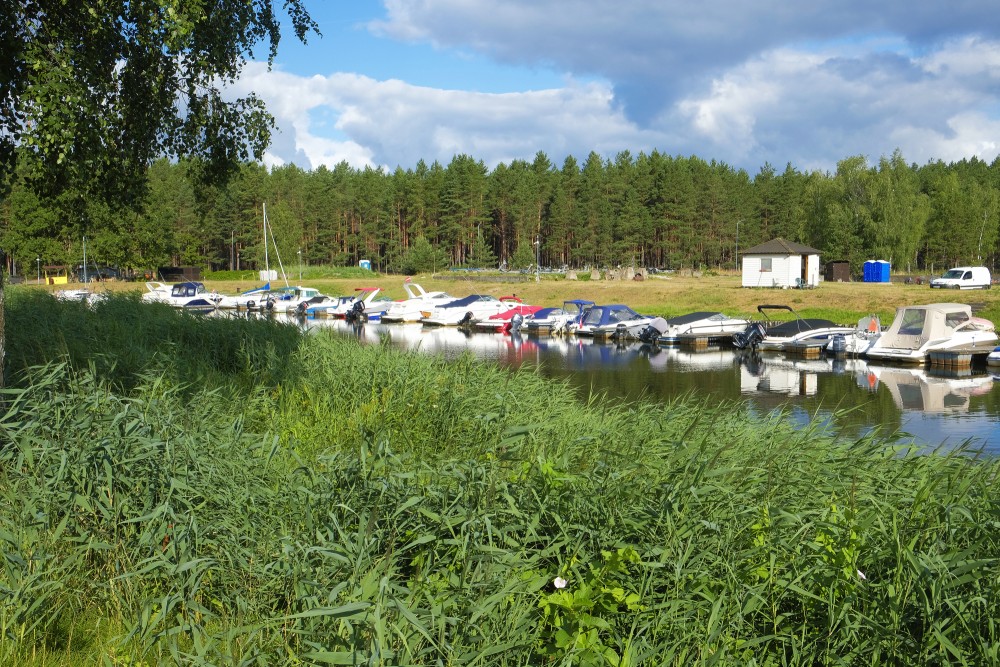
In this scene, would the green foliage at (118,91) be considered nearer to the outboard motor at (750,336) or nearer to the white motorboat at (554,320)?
the outboard motor at (750,336)

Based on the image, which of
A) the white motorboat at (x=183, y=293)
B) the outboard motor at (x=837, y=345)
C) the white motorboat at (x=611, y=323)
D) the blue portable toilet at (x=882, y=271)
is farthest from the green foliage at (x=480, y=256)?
the outboard motor at (x=837, y=345)

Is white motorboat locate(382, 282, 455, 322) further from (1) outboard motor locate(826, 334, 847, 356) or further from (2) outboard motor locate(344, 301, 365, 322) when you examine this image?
(1) outboard motor locate(826, 334, 847, 356)

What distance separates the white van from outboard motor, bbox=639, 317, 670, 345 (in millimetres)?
26055

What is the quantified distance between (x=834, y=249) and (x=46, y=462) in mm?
74266

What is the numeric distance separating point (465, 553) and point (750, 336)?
3183cm

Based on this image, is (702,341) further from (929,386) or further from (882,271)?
(882,271)

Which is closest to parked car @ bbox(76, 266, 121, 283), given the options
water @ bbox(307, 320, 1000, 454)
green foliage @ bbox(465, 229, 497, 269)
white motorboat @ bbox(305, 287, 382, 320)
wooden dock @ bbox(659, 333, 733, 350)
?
white motorboat @ bbox(305, 287, 382, 320)

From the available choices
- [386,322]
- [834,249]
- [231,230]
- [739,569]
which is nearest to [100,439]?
[739,569]

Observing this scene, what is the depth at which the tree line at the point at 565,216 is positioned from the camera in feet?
240

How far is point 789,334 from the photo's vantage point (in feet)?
109

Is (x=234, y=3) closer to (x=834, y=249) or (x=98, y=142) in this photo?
(x=98, y=142)

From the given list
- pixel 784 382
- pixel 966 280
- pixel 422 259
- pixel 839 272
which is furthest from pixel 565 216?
pixel 784 382

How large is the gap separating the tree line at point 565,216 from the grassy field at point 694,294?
14.3 m

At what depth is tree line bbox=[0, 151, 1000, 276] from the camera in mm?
73250
